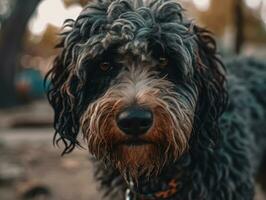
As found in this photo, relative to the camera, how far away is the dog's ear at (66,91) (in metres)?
4.52

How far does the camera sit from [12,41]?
2070 cm

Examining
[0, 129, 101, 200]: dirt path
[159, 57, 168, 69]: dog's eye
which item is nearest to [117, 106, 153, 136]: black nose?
[159, 57, 168, 69]: dog's eye

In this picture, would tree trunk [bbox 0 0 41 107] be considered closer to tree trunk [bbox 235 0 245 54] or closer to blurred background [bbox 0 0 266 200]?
blurred background [bbox 0 0 266 200]

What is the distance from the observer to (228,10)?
31.8m

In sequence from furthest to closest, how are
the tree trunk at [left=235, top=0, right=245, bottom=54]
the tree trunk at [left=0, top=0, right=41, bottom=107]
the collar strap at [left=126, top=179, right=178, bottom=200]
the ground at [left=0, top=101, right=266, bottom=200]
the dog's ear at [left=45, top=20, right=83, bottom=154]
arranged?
the tree trunk at [left=235, top=0, right=245, bottom=54], the tree trunk at [left=0, top=0, right=41, bottom=107], the ground at [left=0, top=101, right=266, bottom=200], the collar strap at [left=126, top=179, right=178, bottom=200], the dog's ear at [left=45, top=20, right=83, bottom=154]

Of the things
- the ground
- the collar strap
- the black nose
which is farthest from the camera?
the ground

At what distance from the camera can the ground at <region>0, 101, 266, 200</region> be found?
7.52 metres

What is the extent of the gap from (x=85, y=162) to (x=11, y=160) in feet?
3.72

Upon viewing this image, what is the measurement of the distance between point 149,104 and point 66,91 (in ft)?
2.97

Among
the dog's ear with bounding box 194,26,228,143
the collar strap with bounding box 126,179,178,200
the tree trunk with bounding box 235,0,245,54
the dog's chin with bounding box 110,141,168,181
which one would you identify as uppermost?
the dog's ear with bounding box 194,26,228,143

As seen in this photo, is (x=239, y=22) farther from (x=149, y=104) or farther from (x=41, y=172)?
(x=149, y=104)

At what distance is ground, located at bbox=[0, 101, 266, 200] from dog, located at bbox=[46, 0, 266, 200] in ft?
6.16

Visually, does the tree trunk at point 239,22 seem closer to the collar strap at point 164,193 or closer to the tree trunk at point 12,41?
the tree trunk at point 12,41

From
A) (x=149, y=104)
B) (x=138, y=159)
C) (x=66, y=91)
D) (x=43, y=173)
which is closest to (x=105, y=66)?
(x=66, y=91)
